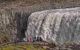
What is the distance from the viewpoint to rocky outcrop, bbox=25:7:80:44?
14906 millimetres

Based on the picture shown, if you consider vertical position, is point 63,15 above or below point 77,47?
above

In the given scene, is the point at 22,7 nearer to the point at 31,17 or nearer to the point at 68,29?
the point at 31,17

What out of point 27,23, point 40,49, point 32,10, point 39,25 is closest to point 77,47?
point 40,49

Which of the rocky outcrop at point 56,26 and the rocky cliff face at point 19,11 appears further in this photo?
the rocky cliff face at point 19,11

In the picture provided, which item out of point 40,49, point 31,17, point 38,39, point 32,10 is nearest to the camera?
point 40,49

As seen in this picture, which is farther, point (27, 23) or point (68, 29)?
point (27, 23)

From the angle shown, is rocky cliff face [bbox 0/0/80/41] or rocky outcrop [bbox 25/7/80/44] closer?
rocky outcrop [bbox 25/7/80/44]

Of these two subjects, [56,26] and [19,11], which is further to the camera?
[19,11]

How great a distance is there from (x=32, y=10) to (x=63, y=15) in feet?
14.0

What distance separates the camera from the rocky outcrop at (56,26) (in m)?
14.9

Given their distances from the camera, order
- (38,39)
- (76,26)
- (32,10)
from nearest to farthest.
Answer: (76,26) → (38,39) → (32,10)

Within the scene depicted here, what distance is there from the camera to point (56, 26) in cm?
1581

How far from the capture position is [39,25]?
16844mm

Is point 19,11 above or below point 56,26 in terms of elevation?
above
